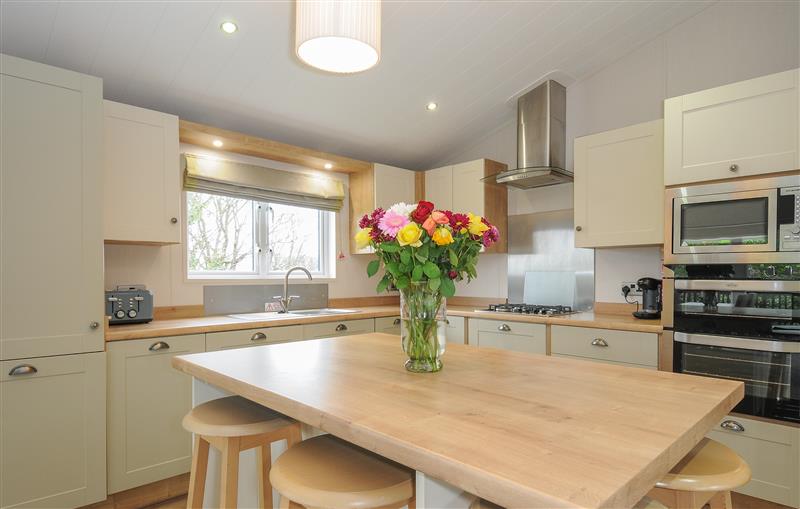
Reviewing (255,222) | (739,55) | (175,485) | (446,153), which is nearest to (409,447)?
(175,485)

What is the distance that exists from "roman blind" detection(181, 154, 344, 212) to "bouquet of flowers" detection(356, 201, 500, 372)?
2.23 meters

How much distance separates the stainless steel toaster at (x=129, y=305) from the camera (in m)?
2.58

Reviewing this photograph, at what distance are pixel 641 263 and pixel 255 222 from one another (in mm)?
2894

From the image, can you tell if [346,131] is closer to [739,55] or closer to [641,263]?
[641,263]

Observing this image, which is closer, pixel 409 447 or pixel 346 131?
pixel 409 447

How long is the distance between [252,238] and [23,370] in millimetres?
1796

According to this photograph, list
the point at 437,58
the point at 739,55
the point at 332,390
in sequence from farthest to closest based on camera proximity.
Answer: the point at 437,58, the point at 739,55, the point at 332,390

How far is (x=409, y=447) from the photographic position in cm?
83

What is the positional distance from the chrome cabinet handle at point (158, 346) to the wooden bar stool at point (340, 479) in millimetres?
1572

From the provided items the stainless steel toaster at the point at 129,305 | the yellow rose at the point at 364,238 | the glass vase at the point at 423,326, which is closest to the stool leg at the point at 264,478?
the glass vase at the point at 423,326

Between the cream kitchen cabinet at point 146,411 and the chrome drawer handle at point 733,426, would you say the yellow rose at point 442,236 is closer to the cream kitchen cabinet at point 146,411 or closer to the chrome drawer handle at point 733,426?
the cream kitchen cabinet at point 146,411

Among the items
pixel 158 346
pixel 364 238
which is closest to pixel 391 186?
pixel 158 346

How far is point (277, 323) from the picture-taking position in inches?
118

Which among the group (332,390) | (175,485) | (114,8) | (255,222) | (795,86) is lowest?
(175,485)
